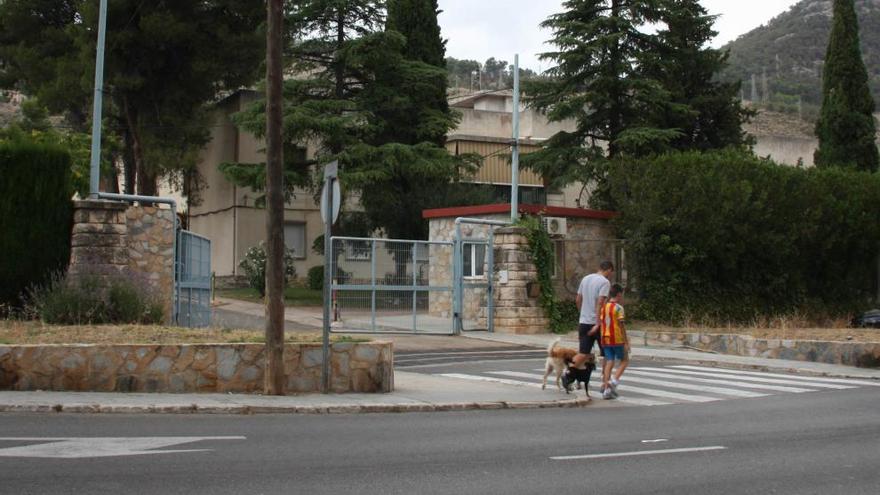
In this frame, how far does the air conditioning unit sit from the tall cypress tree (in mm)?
15540

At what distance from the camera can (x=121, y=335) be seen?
1399cm

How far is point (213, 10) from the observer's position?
39.0 m

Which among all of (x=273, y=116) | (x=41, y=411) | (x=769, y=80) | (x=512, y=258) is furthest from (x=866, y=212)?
(x=769, y=80)

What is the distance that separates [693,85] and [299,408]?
104 ft

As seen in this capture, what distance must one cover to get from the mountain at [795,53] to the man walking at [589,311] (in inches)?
3266

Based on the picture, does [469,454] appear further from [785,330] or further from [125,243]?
[785,330]

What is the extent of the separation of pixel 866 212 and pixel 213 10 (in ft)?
83.8

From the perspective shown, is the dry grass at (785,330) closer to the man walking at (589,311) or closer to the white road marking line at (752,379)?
the white road marking line at (752,379)

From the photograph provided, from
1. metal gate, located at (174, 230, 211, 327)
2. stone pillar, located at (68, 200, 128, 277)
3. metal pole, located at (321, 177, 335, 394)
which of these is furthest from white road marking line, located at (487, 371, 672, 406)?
stone pillar, located at (68, 200, 128, 277)

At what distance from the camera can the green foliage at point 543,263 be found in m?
27.8

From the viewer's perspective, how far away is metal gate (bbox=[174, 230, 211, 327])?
20734 millimetres

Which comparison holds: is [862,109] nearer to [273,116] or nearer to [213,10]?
[213,10]

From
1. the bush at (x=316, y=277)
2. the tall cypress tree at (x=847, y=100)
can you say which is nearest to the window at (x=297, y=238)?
the bush at (x=316, y=277)

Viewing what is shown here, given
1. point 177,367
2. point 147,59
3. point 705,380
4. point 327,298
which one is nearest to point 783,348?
point 705,380
